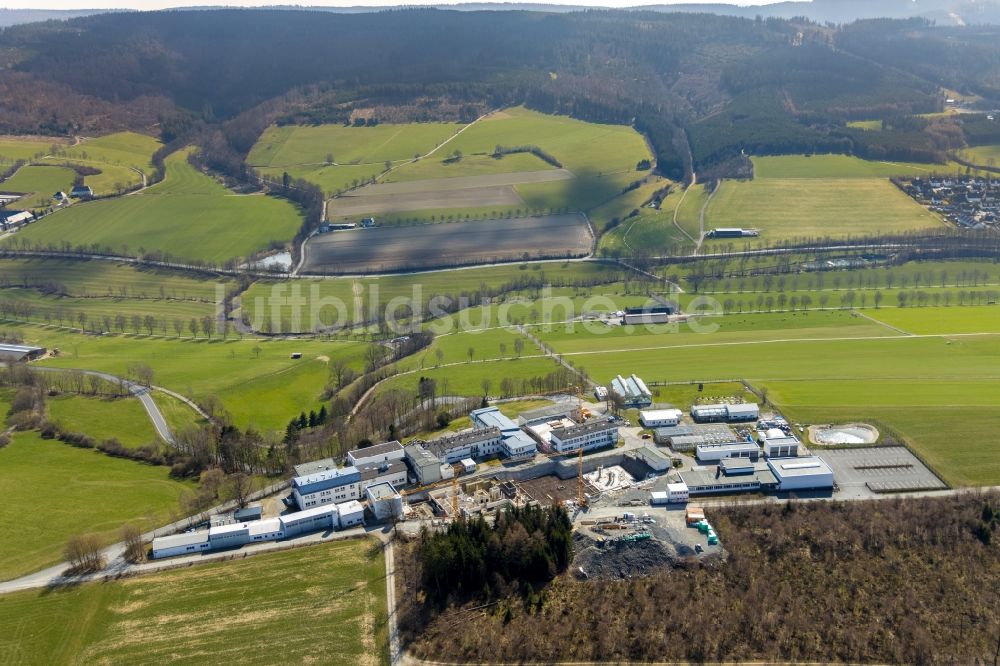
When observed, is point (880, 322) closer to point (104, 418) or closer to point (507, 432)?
point (507, 432)

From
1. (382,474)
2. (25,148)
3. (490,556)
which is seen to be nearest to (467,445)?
(382,474)

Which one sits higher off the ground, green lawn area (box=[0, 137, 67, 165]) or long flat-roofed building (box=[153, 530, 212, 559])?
green lawn area (box=[0, 137, 67, 165])

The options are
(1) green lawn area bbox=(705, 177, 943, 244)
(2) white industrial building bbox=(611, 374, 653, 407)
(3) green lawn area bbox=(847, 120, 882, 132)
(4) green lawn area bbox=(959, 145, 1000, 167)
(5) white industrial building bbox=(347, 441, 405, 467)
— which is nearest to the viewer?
(5) white industrial building bbox=(347, 441, 405, 467)

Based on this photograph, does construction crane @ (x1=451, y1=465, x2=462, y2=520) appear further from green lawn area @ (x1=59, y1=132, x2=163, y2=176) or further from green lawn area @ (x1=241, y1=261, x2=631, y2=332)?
green lawn area @ (x1=59, y1=132, x2=163, y2=176)

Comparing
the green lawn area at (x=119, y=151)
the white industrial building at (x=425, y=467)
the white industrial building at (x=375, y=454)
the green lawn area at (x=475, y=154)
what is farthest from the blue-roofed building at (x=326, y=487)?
the green lawn area at (x=119, y=151)

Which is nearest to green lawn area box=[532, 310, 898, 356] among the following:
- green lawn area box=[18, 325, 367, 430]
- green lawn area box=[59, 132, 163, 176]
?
green lawn area box=[18, 325, 367, 430]

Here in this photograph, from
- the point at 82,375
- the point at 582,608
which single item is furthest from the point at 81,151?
the point at 582,608

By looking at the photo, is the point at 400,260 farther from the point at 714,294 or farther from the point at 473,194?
the point at 714,294
